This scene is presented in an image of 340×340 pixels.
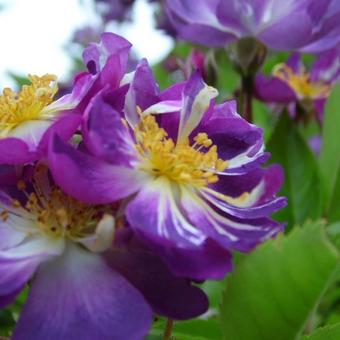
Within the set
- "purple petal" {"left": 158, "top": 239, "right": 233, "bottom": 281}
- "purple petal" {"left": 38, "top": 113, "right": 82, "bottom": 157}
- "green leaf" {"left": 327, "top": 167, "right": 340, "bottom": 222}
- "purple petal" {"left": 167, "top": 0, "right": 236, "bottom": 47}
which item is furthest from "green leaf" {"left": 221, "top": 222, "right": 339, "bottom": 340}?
"purple petal" {"left": 167, "top": 0, "right": 236, "bottom": 47}

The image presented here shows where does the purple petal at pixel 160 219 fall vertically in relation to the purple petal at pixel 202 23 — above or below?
above

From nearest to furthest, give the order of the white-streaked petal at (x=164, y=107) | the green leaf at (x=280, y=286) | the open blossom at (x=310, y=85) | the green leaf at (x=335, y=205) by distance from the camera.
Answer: the green leaf at (x=280, y=286), the white-streaked petal at (x=164, y=107), the green leaf at (x=335, y=205), the open blossom at (x=310, y=85)

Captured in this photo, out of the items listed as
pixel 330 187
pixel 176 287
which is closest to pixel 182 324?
pixel 176 287

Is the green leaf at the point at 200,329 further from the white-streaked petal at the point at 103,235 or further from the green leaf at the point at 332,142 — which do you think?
the green leaf at the point at 332,142

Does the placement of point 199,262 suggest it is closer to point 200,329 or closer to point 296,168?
point 200,329

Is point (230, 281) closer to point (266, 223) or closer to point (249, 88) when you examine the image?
point (266, 223)

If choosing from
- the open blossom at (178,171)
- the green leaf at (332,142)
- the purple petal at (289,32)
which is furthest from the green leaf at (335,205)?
the open blossom at (178,171)

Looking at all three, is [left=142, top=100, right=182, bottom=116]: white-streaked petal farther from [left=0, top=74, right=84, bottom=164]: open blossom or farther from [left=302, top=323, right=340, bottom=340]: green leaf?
[left=302, top=323, right=340, bottom=340]: green leaf
